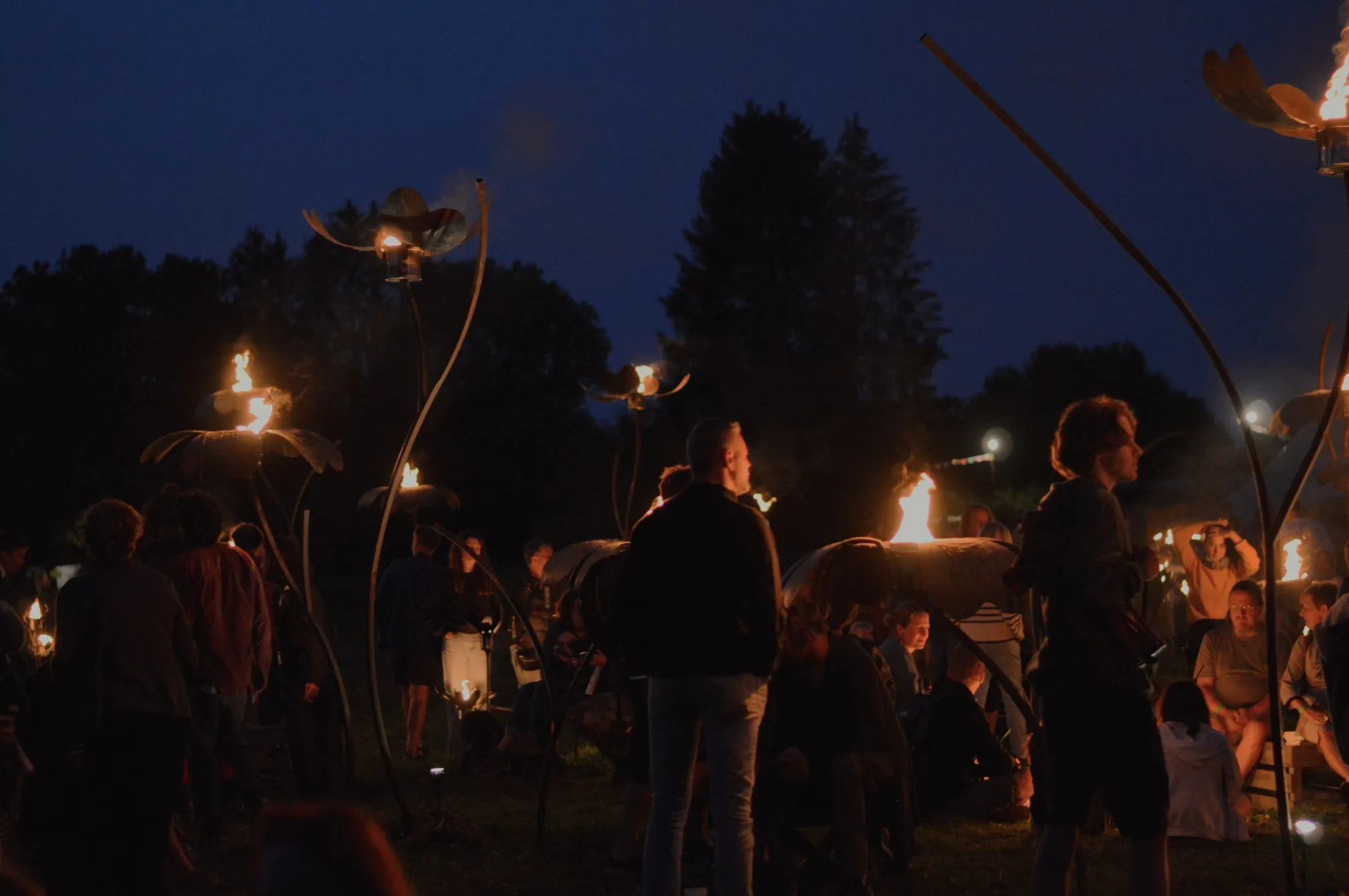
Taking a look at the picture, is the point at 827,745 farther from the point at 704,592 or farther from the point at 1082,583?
the point at 1082,583

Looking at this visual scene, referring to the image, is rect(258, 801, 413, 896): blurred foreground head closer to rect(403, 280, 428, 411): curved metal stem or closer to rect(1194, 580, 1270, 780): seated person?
rect(403, 280, 428, 411): curved metal stem

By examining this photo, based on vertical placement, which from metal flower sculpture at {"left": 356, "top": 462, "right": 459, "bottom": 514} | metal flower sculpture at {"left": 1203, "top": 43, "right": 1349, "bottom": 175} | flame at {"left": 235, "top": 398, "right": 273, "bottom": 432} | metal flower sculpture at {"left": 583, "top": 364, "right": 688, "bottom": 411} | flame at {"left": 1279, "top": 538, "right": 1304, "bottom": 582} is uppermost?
metal flower sculpture at {"left": 1203, "top": 43, "right": 1349, "bottom": 175}

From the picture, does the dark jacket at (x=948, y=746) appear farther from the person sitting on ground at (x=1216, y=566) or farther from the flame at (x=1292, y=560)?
the flame at (x=1292, y=560)

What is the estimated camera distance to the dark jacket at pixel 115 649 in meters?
5.18

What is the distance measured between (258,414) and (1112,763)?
14.6ft

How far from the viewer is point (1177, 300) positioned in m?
5.47

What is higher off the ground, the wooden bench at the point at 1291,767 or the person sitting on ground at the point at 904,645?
the person sitting on ground at the point at 904,645

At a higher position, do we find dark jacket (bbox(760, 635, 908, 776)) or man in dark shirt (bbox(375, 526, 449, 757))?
man in dark shirt (bbox(375, 526, 449, 757))

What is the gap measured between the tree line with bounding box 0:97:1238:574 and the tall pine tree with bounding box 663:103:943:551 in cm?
7

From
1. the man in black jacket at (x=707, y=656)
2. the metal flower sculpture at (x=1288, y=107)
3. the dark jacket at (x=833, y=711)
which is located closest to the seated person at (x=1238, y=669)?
the dark jacket at (x=833, y=711)

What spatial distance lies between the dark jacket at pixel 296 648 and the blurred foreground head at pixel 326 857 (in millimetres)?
6702

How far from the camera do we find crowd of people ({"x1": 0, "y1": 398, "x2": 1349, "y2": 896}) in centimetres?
430

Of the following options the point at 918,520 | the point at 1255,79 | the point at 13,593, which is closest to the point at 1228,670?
the point at 918,520

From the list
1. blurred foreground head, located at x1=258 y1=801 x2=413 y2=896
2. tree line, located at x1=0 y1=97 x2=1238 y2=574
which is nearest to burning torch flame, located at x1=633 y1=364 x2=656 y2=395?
blurred foreground head, located at x1=258 y1=801 x2=413 y2=896
